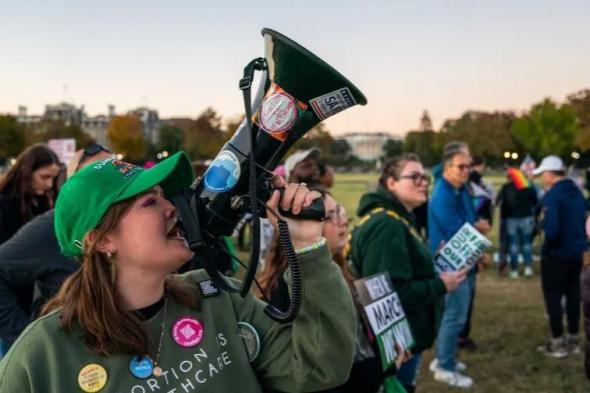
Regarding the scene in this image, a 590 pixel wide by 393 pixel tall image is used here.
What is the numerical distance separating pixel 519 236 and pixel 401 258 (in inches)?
295

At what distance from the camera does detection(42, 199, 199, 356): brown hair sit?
1.61m

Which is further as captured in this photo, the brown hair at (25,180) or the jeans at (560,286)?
the jeans at (560,286)

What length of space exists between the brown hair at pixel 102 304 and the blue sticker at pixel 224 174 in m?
0.28

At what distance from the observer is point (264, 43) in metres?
1.70

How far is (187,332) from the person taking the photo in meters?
1.75

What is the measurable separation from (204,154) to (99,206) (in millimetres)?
63214

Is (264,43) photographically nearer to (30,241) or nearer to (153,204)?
(153,204)

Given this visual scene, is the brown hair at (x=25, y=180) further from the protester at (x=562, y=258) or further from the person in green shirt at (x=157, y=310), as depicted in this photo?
the protester at (x=562, y=258)

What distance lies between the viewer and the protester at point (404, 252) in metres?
Result: 3.62

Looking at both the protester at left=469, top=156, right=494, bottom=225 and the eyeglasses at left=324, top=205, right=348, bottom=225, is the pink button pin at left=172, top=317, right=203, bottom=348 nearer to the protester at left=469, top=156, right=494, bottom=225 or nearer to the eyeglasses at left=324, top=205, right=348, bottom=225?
the eyeglasses at left=324, top=205, right=348, bottom=225

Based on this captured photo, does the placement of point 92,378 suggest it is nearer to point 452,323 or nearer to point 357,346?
point 357,346

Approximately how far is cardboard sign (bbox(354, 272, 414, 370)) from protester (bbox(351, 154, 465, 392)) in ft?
1.40

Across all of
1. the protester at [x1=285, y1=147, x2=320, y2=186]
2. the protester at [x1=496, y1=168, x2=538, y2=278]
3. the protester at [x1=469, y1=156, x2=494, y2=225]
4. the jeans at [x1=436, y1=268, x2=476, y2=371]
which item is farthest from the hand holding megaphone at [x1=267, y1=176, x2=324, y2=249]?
the protester at [x1=496, y1=168, x2=538, y2=278]

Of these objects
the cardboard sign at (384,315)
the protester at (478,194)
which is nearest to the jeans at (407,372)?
the cardboard sign at (384,315)
